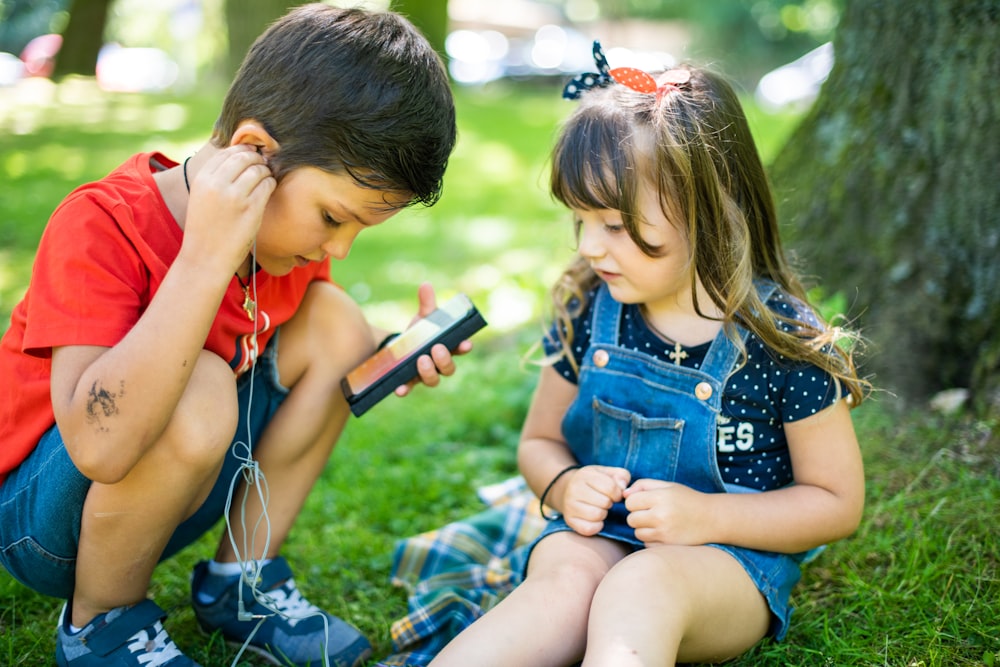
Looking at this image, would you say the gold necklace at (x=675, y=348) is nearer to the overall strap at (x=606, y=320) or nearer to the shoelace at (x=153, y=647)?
the overall strap at (x=606, y=320)

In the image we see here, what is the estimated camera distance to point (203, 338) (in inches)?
59.8

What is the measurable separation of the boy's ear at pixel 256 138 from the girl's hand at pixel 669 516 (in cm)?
96

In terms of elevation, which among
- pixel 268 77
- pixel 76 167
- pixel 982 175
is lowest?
pixel 76 167

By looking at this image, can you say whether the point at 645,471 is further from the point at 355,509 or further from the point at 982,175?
the point at 982,175

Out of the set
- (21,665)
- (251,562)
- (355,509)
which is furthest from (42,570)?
(355,509)

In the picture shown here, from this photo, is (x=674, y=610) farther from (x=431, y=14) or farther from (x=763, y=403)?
(x=431, y=14)

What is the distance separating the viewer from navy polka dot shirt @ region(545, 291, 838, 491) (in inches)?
70.2

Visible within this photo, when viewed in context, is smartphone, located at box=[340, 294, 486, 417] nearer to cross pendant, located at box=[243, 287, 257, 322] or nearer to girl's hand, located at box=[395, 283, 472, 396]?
girl's hand, located at box=[395, 283, 472, 396]

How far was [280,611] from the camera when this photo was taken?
6.20ft

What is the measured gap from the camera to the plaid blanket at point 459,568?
6.19ft

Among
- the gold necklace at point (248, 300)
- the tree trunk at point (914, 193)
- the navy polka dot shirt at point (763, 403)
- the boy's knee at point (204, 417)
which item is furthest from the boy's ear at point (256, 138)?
the tree trunk at point (914, 193)

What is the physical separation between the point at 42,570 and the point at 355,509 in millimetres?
965

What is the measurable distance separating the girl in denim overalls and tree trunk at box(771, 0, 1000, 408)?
86 centimetres

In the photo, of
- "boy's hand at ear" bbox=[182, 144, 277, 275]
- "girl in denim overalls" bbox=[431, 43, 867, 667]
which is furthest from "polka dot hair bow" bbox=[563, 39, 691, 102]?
"boy's hand at ear" bbox=[182, 144, 277, 275]
